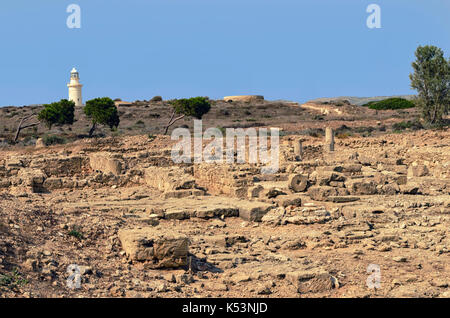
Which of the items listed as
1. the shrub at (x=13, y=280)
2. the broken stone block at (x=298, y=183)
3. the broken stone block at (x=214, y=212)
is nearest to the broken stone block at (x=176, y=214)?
the broken stone block at (x=214, y=212)

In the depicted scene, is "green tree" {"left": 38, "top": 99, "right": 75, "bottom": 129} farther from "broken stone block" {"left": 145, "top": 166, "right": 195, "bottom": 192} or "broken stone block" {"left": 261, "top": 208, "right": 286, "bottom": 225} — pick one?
"broken stone block" {"left": 261, "top": 208, "right": 286, "bottom": 225}

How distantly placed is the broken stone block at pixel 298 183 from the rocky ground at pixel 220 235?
0.09 feet

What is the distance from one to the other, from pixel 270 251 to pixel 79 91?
5780 centimetres

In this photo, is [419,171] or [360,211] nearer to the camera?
[360,211]

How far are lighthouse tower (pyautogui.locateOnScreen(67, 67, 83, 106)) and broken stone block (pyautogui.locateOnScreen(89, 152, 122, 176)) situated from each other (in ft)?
147

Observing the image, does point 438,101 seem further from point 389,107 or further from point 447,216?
point 389,107

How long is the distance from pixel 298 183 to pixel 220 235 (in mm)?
5020

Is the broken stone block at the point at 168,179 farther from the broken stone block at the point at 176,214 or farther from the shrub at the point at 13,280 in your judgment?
the shrub at the point at 13,280

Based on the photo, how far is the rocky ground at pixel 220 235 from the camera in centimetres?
712

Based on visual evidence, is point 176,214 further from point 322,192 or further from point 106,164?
point 106,164

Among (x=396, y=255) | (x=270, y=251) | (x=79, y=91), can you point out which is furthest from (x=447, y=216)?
(x=79, y=91)

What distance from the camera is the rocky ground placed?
7.12 meters

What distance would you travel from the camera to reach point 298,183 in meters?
14.9

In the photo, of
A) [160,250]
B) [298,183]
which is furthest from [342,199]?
[160,250]
